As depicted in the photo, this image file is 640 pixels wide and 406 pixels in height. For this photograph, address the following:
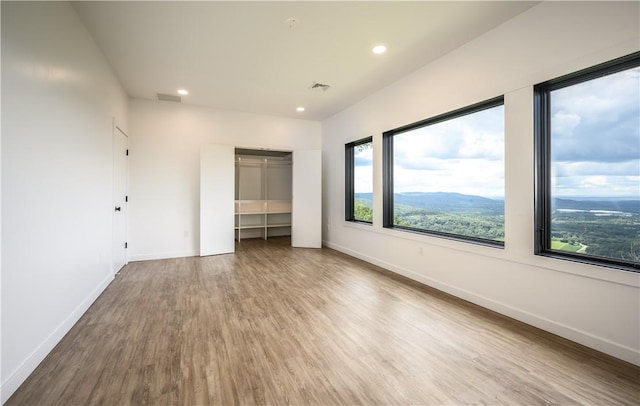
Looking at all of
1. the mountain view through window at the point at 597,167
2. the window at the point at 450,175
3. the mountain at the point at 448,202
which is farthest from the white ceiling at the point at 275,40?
the mountain at the point at 448,202

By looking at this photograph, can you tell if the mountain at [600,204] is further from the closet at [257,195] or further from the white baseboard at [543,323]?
the closet at [257,195]

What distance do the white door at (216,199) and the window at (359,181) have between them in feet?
7.61

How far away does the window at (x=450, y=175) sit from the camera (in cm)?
300

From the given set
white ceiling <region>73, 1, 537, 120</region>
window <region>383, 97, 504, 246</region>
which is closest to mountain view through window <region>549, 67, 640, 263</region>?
window <region>383, 97, 504, 246</region>

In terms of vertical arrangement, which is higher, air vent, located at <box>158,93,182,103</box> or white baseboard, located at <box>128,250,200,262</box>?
air vent, located at <box>158,93,182,103</box>

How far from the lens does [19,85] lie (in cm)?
174

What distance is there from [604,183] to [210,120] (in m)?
5.71

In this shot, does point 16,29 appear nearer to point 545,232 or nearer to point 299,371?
point 299,371

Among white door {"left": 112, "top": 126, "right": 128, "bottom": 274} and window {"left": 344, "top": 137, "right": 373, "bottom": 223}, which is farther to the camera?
window {"left": 344, "top": 137, "right": 373, "bottom": 223}

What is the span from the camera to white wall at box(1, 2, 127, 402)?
5.38 feet

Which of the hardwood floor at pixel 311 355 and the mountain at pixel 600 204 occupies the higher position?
the mountain at pixel 600 204

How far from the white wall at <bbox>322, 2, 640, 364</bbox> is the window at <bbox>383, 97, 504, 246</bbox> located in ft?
0.73

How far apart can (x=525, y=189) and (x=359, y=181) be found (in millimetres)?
3047

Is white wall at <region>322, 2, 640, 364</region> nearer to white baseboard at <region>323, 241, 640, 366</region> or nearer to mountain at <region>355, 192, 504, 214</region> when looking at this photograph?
white baseboard at <region>323, 241, 640, 366</region>
